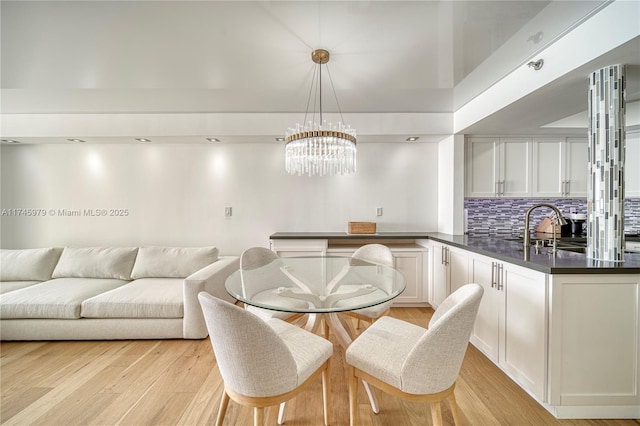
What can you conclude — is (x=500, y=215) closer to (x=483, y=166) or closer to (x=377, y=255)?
(x=483, y=166)

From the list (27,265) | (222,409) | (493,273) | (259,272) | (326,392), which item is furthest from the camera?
(27,265)

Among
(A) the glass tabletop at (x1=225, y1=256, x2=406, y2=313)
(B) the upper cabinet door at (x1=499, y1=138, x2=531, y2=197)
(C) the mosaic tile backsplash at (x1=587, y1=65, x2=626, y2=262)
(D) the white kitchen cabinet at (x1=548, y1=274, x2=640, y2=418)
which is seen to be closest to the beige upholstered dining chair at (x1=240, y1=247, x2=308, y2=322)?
(A) the glass tabletop at (x1=225, y1=256, x2=406, y2=313)

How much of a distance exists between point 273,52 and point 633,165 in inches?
168

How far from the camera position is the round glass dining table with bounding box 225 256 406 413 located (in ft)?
4.58

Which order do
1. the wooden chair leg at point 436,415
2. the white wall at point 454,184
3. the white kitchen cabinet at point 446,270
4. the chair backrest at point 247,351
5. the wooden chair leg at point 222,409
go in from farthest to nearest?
the white wall at point 454,184, the white kitchen cabinet at point 446,270, the wooden chair leg at point 222,409, the wooden chair leg at point 436,415, the chair backrest at point 247,351

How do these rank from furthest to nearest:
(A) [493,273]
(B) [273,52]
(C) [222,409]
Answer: (A) [493,273]
(B) [273,52]
(C) [222,409]

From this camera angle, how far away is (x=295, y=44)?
1.75 meters

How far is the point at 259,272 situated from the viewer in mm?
2098

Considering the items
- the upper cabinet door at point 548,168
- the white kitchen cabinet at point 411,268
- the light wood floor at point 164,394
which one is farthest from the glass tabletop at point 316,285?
the upper cabinet door at point 548,168

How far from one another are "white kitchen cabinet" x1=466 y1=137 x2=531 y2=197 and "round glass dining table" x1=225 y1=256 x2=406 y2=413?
204cm

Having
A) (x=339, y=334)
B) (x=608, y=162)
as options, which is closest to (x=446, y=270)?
(x=608, y=162)

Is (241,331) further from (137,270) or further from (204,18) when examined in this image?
(137,270)

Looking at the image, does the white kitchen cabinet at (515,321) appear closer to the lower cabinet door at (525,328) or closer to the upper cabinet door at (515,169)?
the lower cabinet door at (525,328)

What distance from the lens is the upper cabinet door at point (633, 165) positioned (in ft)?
9.55
